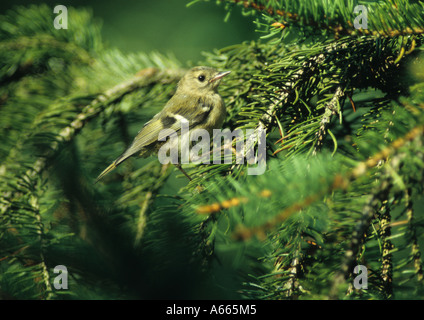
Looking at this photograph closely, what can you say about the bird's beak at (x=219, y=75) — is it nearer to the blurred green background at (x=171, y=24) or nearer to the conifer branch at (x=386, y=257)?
the conifer branch at (x=386, y=257)

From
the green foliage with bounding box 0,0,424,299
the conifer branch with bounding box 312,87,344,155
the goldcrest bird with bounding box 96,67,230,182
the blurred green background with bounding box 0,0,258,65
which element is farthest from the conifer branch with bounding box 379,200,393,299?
the blurred green background with bounding box 0,0,258,65

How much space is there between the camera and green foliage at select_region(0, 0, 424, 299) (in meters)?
0.75

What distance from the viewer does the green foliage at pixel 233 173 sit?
0.75 m

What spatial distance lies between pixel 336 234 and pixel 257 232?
0.40m

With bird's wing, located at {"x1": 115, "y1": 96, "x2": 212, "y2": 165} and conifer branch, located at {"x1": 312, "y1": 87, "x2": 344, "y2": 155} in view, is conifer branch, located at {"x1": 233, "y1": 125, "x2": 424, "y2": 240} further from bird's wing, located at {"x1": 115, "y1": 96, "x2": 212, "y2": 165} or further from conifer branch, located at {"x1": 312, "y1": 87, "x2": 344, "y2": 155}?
bird's wing, located at {"x1": 115, "y1": 96, "x2": 212, "y2": 165}

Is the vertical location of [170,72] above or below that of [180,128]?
above

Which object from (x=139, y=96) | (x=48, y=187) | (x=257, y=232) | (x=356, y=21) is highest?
(x=139, y=96)

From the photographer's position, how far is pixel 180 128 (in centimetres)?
212

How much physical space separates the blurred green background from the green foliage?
59.1 inches

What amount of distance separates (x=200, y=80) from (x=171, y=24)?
173 centimetres

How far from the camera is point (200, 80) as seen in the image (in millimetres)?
2078

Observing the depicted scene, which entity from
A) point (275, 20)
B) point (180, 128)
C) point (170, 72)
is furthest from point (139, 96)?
point (275, 20)

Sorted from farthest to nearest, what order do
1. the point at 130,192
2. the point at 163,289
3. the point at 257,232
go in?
1. the point at 130,192
2. the point at 163,289
3. the point at 257,232
